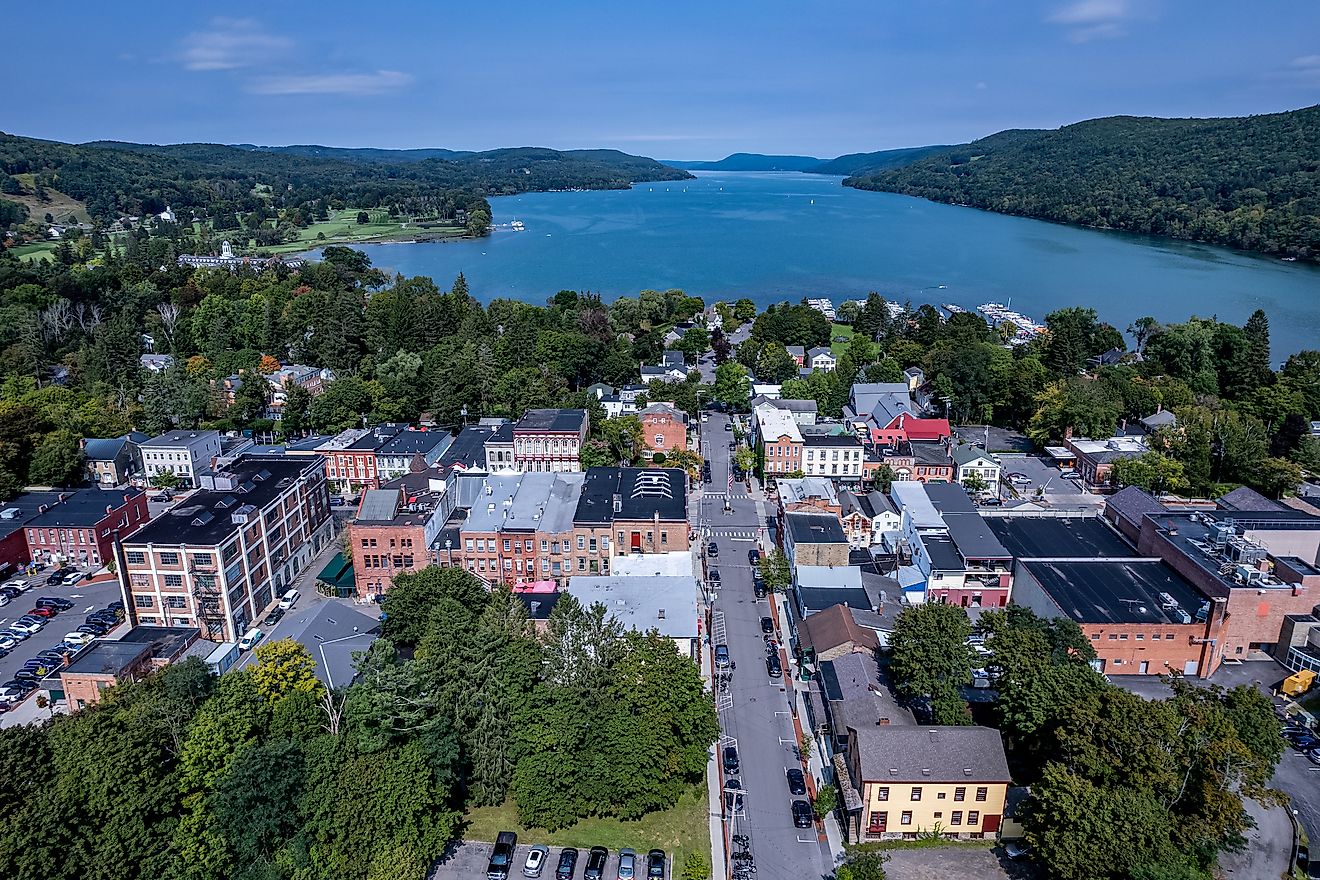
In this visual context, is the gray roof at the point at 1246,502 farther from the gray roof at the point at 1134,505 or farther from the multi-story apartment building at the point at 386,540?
the multi-story apartment building at the point at 386,540

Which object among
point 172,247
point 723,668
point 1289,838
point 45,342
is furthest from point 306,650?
point 172,247

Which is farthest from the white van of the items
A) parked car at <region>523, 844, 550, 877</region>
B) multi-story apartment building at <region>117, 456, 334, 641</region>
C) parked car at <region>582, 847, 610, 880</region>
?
A: parked car at <region>582, 847, 610, 880</region>

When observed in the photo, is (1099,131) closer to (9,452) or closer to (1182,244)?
(1182,244)

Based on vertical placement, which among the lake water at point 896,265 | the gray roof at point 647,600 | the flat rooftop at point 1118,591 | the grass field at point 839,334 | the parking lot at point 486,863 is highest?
the lake water at point 896,265

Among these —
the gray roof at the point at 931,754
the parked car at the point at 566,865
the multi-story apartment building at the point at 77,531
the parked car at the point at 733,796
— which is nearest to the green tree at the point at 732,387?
the multi-story apartment building at the point at 77,531

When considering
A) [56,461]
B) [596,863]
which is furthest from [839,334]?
[596,863]

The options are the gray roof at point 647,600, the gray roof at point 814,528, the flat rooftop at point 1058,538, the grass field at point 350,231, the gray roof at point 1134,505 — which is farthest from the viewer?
the grass field at point 350,231
